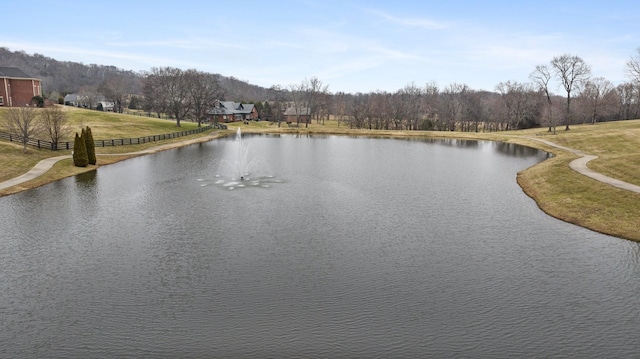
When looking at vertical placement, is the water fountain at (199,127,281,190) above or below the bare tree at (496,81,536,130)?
below

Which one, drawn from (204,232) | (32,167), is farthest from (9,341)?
(32,167)

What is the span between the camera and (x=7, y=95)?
85.2 metres

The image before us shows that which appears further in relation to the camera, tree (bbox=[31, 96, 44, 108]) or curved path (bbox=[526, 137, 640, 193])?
tree (bbox=[31, 96, 44, 108])

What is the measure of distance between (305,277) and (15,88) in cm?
9635

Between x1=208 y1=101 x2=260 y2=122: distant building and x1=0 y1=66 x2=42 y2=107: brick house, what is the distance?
46.4 meters

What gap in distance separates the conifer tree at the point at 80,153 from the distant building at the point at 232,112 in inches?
3028

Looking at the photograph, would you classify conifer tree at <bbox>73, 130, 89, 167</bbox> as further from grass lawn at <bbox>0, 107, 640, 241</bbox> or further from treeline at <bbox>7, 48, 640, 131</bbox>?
treeline at <bbox>7, 48, 640, 131</bbox>

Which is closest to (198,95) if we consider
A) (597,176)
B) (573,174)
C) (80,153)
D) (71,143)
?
(71,143)

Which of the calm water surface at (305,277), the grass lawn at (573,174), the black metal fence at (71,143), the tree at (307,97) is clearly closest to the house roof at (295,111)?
the tree at (307,97)

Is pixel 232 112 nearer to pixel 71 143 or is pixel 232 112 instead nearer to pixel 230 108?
pixel 230 108

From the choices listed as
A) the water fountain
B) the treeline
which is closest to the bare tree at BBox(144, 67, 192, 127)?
the treeline

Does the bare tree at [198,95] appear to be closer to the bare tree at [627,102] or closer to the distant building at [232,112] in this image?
the distant building at [232,112]

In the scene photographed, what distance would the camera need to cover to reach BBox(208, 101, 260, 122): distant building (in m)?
132

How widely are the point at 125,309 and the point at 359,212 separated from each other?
18.6m
